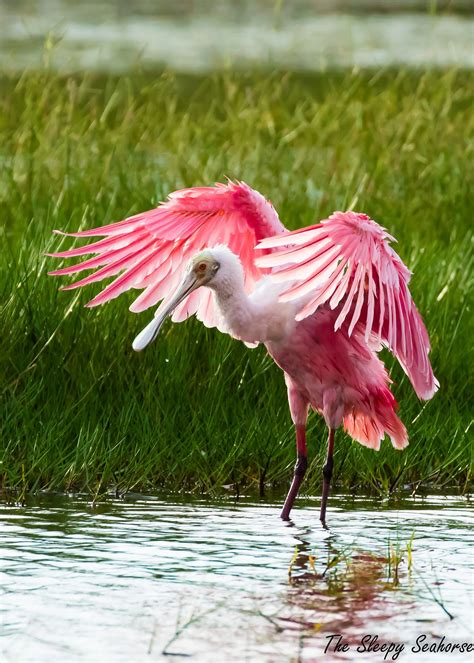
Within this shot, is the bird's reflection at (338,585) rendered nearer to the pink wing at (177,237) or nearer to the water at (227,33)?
the pink wing at (177,237)

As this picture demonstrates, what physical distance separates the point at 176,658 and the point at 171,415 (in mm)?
2709

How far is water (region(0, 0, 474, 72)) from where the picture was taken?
18422mm

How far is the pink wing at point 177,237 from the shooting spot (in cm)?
642

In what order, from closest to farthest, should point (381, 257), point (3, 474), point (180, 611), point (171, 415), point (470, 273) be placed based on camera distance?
point (180, 611), point (381, 257), point (3, 474), point (171, 415), point (470, 273)

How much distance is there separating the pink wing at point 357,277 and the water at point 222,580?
68 centimetres

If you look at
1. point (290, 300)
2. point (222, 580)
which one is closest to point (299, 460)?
point (290, 300)

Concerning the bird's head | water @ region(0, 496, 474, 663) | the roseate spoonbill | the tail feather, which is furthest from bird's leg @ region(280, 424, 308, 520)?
the bird's head

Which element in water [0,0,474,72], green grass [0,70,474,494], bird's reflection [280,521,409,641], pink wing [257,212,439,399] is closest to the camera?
bird's reflection [280,521,409,641]

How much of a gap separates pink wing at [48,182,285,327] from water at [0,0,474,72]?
9.41 meters

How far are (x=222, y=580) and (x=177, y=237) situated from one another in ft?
6.25

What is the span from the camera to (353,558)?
537 centimetres

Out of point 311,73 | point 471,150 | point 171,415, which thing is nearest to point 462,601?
point 171,415

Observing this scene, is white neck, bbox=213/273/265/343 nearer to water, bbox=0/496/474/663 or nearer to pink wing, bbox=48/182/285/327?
pink wing, bbox=48/182/285/327

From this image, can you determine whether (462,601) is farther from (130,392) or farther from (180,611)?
(130,392)
